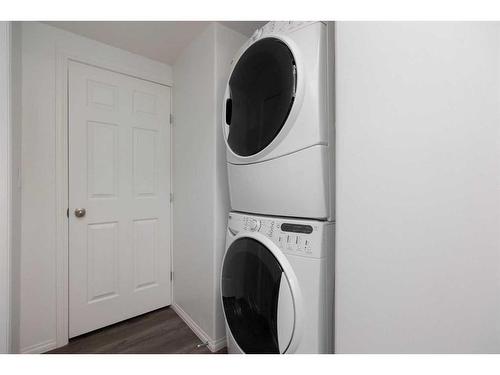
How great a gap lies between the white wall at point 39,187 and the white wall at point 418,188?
5.99 ft

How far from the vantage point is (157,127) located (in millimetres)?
2020

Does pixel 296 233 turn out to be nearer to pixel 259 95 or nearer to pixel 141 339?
pixel 259 95

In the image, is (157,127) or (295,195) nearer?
(295,195)

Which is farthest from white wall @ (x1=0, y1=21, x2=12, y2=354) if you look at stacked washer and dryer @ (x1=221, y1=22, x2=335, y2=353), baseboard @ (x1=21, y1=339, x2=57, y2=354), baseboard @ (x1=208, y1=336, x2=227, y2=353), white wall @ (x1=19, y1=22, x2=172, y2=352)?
baseboard @ (x1=208, y1=336, x2=227, y2=353)

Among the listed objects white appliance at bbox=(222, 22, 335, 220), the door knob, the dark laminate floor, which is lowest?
the dark laminate floor

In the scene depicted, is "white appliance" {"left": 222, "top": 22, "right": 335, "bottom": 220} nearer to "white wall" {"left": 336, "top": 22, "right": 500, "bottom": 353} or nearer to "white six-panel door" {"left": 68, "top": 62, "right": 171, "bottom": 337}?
"white wall" {"left": 336, "top": 22, "right": 500, "bottom": 353}

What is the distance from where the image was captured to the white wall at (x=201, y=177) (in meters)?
1.55

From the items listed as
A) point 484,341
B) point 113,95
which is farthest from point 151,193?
point 484,341

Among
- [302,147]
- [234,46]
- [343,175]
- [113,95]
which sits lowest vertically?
[343,175]

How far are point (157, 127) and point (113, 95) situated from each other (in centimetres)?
39

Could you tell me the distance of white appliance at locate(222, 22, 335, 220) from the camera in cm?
88

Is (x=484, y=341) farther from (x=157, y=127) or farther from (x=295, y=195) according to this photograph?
(x=157, y=127)

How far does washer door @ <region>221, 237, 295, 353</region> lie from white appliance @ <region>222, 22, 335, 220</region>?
21 centimetres
